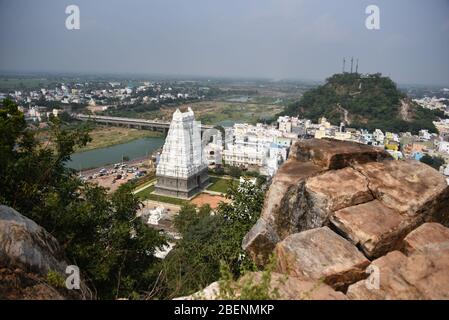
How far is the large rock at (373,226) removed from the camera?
3.22 metres

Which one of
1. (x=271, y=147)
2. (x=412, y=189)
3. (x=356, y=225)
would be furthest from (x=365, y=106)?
(x=356, y=225)

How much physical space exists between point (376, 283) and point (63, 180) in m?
4.77

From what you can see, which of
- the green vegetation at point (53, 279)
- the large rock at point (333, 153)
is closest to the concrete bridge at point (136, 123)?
the large rock at point (333, 153)

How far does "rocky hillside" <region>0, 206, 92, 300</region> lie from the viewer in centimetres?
262

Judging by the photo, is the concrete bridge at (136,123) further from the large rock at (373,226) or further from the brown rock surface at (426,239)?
the brown rock surface at (426,239)

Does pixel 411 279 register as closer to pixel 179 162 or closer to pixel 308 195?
pixel 308 195

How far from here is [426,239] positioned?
10.5 feet

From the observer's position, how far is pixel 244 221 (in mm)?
5223

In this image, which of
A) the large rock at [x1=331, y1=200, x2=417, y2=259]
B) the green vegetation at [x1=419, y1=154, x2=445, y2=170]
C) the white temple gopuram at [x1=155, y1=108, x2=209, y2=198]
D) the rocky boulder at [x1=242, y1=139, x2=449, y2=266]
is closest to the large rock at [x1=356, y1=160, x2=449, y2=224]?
the rocky boulder at [x1=242, y1=139, x2=449, y2=266]

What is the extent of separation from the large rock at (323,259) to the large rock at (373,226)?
0.15 meters

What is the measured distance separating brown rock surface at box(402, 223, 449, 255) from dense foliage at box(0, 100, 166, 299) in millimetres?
2831

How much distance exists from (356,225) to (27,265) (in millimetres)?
2857

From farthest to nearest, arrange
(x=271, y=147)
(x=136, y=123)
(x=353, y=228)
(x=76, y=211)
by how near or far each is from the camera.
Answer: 1. (x=136, y=123)
2. (x=271, y=147)
3. (x=76, y=211)
4. (x=353, y=228)
